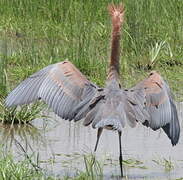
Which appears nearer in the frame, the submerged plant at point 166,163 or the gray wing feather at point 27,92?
the submerged plant at point 166,163

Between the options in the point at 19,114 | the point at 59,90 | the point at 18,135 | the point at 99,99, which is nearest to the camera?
the point at 99,99

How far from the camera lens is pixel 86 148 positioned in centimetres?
645

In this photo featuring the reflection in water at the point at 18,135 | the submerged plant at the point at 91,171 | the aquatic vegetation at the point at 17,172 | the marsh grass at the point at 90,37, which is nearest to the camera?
the aquatic vegetation at the point at 17,172

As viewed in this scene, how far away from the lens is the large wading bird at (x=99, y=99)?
5.78 metres

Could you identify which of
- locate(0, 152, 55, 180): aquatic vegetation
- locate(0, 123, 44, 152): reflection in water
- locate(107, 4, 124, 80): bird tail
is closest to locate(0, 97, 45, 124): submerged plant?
locate(0, 123, 44, 152): reflection in water

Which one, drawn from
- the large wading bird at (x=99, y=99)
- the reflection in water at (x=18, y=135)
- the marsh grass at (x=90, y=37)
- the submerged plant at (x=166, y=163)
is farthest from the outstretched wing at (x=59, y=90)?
the marsh grass at (x=90, y=37)

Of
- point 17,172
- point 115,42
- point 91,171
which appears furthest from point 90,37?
point 17,172

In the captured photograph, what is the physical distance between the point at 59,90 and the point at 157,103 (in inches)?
28.5

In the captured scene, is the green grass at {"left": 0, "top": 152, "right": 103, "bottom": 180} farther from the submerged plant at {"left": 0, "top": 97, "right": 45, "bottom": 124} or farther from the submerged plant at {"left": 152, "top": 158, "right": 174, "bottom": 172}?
the submerged plant at {"left": 0, "top": 97, "right": 45, "bottom": 124}

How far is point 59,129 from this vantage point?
711cm

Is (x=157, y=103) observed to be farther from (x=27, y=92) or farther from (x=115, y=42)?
(x=27, y=92)

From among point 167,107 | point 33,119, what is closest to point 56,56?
point 33,119

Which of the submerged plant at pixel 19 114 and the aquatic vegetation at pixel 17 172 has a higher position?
the submerged plant at pixel 19 114

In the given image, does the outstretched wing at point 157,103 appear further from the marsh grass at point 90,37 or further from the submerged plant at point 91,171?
the marsh grass at point 90,37
